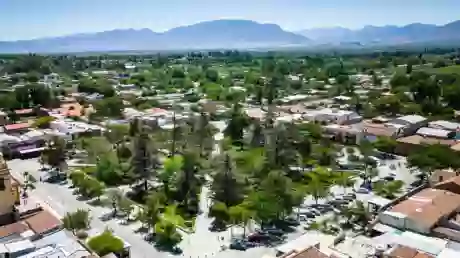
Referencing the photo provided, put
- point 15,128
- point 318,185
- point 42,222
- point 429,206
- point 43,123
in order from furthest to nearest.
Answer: point 43,123 → point 15,128 → point 318,185 → point 429,206 → point 42,222

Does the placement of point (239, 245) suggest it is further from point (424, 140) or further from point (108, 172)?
point (424, 140)

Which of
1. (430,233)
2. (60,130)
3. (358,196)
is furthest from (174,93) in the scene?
(430,233)

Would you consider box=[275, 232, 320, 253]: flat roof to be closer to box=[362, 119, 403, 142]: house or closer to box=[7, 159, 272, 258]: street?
box=[7, 159, 272, 258]: street

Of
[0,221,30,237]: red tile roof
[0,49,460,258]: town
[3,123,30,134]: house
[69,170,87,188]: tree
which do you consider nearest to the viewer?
[0,221,30,237]: red tile roof

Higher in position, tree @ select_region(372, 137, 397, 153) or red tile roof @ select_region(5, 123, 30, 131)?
red tile roof @ select_region(5, 123, 30, 131)

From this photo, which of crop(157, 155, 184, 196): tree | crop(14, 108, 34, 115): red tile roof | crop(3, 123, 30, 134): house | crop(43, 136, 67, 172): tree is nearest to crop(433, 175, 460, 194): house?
crop(157, 155, 184, 196): tree

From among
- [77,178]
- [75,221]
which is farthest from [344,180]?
[77,178]
